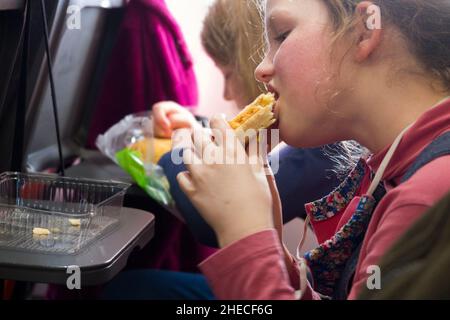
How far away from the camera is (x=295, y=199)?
92 centimetres

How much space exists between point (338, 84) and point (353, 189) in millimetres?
167

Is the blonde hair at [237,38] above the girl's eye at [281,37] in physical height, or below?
below

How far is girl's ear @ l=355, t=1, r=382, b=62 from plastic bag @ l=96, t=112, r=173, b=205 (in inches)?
25.5

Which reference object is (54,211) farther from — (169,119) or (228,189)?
(169,119)

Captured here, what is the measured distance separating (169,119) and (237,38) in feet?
1.39

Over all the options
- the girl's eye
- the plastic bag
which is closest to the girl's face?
the girl's eye

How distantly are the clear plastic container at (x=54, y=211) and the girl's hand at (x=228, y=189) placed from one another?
0.86 ft

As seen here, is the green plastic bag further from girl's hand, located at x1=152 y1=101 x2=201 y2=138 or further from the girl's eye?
the girl's eye

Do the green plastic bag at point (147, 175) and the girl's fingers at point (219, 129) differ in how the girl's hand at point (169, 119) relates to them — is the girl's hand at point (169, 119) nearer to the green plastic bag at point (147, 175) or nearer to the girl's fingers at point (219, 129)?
the green plastic bag at point (147, 175)

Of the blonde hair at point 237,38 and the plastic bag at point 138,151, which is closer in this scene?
the blonde hair at point 237,38

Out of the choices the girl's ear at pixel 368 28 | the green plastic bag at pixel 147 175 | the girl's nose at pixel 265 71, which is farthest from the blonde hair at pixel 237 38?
the green plastic bag at pixel 147 175

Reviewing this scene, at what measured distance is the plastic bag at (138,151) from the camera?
131 centimetres
